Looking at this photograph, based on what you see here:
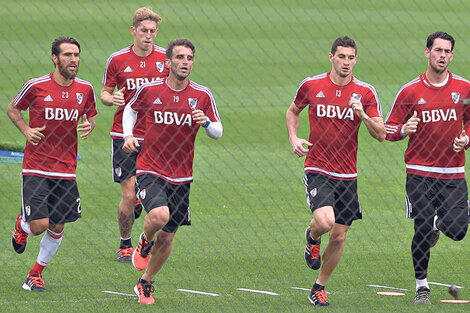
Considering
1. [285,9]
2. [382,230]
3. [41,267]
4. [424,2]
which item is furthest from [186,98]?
[424,2]

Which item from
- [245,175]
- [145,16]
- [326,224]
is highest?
[145,16]

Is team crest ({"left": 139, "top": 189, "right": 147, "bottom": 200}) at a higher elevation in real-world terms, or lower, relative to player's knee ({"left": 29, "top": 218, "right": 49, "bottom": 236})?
higher

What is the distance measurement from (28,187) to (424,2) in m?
22.3

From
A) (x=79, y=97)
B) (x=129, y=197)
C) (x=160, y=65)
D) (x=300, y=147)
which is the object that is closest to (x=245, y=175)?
(x=129, y=197)

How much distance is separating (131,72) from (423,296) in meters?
3.68

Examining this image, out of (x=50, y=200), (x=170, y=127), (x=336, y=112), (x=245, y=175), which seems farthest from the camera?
(x=245, y=175)

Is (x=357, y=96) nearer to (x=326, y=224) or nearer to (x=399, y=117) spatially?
(x=399, y=117)

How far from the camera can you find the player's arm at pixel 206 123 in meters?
7.65

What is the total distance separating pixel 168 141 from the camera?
8.00 m

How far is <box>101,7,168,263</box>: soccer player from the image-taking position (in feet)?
31.4

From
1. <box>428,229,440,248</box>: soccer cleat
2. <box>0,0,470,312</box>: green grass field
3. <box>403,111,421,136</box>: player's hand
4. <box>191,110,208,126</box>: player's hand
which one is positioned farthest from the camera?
<box>0,0,470,312</box>: green grass field

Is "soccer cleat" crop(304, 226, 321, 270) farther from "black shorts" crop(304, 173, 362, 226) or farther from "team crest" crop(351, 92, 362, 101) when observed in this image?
"team crest" crop(351, 92, 362, 101)

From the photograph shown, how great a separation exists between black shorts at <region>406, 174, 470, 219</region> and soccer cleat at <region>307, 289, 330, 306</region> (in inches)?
41.0

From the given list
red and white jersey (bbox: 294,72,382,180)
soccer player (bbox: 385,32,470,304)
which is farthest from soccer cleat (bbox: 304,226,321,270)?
soccer player (bbox: 385,32,470,304)
